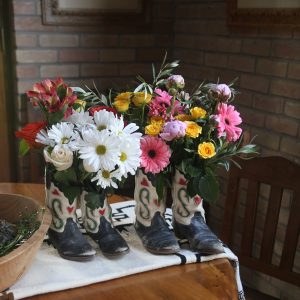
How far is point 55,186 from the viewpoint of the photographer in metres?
0.99

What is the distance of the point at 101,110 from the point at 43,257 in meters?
0.37

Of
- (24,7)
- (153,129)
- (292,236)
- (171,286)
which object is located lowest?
(292,236)

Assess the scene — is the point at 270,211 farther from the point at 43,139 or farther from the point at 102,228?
the point at 43,139

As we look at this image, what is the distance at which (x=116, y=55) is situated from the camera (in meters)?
2.19

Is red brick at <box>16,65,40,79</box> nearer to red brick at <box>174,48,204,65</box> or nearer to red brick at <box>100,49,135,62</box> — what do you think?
red brick at <box>100,49,135,62</box>

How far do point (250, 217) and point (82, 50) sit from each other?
1148 millimetres

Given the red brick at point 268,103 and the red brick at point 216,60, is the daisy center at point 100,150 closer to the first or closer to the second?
the red brick at point 268,103

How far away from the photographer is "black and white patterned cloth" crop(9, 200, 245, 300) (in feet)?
3.01

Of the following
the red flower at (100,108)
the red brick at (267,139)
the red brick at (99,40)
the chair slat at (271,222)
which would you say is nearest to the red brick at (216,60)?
the red brick at (267,139)

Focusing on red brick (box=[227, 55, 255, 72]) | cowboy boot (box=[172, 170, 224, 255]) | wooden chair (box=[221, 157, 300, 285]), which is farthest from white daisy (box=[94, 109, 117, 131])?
red brick (box=[227, 55, 255, 72])

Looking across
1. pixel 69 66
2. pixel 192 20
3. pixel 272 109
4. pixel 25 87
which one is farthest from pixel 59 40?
pixel 272 109

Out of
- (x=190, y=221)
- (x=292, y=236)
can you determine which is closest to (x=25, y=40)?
(x=190, y=221)

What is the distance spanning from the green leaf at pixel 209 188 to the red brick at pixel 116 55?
4.35 feet

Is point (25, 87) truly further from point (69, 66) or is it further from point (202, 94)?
point (202, 94)
